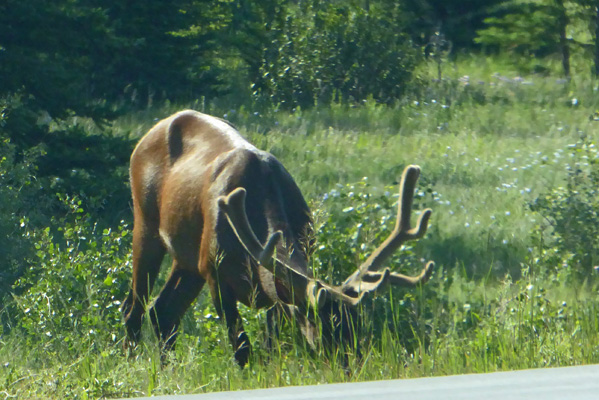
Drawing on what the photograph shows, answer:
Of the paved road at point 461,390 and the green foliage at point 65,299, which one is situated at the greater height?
the paved road at point 461,390

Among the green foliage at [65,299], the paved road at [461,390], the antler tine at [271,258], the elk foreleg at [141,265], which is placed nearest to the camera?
the paved road at [461,390]

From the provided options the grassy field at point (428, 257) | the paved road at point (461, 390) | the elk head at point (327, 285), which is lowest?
the grassy field at point (428, 257)

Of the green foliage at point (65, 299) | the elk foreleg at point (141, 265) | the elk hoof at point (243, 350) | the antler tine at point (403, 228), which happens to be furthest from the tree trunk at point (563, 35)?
the elk hoof at point (243, 350)

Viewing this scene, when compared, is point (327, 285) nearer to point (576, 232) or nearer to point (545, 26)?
point (576, 232)

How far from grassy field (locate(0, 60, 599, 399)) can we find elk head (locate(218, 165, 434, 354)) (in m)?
0.14

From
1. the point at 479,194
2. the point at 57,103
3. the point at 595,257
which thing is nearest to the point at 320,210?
the point at 595,257

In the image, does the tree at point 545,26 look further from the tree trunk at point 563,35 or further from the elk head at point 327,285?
the elk head at point 327,285

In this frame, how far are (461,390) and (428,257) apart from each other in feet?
18.9

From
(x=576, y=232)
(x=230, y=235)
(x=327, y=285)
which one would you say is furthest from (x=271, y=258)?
(x=576, y=232)

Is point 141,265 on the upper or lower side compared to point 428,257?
upper

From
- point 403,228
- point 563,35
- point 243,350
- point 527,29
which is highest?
point 403,228

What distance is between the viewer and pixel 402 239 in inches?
213

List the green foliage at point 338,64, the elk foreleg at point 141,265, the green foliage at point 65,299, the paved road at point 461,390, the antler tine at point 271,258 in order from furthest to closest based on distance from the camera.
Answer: the green foliage at point 338,64
the elk foreleg at point 141,265
the green foliage at point 65,299
the antler tine at point 271,258
the paved road at point 461,390

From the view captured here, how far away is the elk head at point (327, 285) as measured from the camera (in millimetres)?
4867
